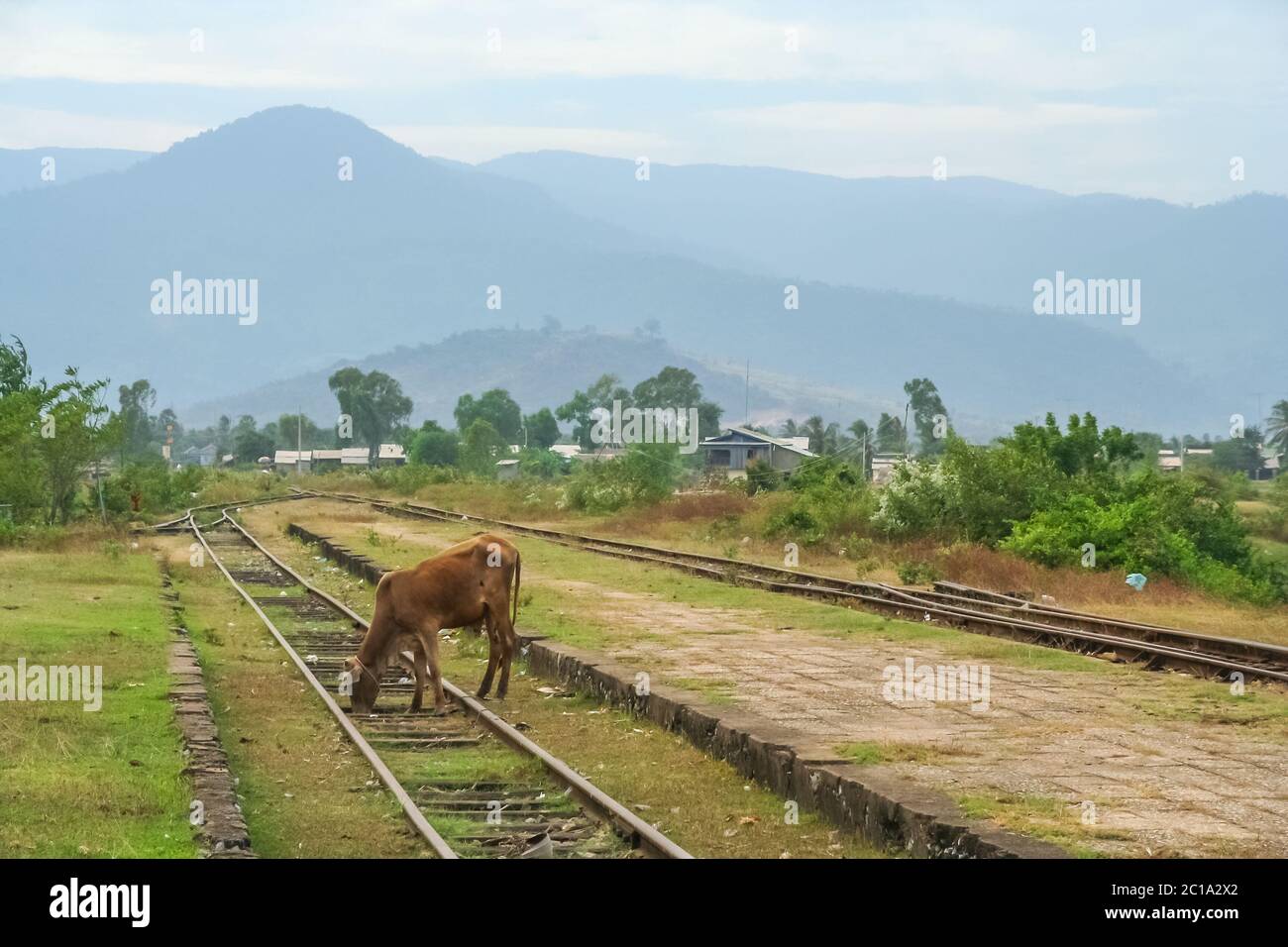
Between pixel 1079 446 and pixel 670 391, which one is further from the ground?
pixel 670 391

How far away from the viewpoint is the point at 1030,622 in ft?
66.3

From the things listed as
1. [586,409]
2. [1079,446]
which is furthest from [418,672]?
[586,409]

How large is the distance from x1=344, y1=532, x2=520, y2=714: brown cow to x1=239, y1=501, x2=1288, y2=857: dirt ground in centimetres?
164

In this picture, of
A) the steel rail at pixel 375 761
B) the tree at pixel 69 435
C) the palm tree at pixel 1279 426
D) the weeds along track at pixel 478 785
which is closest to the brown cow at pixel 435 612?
the weeds along track at pixel 478 785

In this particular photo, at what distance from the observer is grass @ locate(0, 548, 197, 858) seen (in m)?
8.95

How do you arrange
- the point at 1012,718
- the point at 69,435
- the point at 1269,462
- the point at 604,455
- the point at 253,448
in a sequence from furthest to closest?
the point at 253,448
the point at 1269,462
the point at 604,455
the point at 69,435
the point at 1012,718

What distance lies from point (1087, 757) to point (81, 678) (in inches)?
363

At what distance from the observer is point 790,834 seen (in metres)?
9.69

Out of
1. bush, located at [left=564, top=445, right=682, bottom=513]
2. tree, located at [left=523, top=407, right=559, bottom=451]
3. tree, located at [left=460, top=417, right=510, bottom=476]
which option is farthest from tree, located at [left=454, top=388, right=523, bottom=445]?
bush, located at [left=564, top=445, right=682, bottom=513]

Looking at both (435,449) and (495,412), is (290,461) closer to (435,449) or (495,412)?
(495,412)

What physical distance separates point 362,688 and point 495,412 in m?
169
